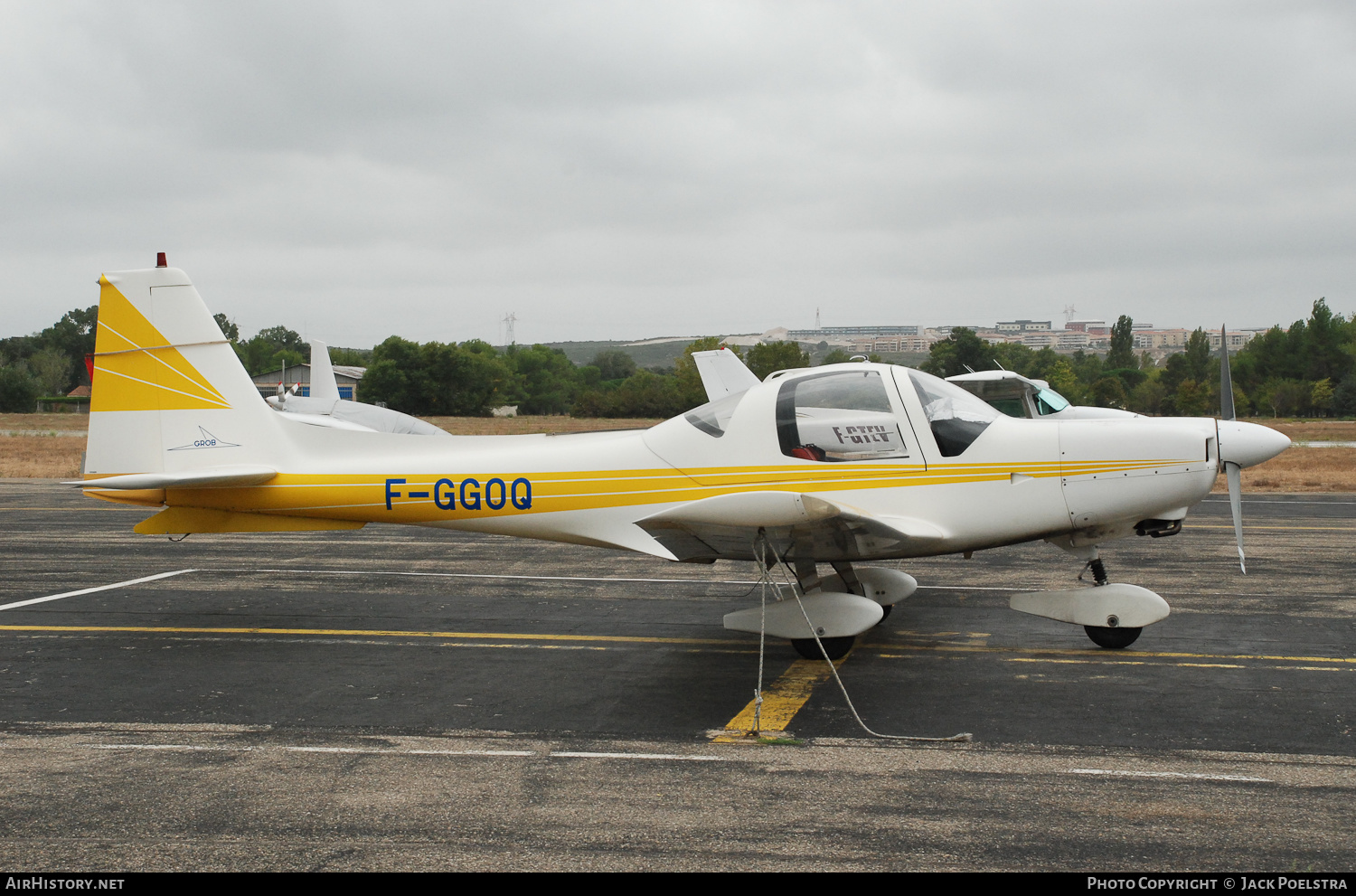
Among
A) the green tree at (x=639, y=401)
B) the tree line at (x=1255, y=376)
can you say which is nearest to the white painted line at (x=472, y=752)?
the green tree at (x=639, y=401)

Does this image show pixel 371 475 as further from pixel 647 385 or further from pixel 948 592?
pixel 647 385

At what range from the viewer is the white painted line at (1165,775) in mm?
4941

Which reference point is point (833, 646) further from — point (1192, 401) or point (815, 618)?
point (1192, 401)

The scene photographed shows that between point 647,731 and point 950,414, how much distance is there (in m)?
3.23

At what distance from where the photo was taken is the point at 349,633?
8703 millimetres

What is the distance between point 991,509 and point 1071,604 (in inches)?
45.9

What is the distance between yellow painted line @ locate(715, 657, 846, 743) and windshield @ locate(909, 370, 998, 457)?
1.87 m

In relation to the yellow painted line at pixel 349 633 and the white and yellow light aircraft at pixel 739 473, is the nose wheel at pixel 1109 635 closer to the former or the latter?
the white and yellow light aircraft at pixel 739 473

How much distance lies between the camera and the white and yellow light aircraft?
7047 millimetres

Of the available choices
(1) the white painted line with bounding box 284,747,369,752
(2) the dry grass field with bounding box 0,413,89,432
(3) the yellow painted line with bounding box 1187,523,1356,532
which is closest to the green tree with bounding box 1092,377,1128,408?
(3) the yellow painted line with bounding box 1187,523,1356,532

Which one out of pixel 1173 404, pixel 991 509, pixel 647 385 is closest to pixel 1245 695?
pixel 991 509

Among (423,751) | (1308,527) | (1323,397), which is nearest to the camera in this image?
(423,751)

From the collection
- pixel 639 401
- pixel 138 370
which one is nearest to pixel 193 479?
pixel 138 370

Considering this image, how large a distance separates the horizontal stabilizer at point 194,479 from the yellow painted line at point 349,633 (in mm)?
1450
